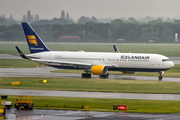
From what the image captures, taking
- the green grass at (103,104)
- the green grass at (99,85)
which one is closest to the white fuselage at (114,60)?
the green grass at (99,85)

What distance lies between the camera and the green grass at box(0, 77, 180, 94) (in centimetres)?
5059

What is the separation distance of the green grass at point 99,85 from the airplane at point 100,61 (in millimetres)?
6210

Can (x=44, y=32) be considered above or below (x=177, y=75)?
above

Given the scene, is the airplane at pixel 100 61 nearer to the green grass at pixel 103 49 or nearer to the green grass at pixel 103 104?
the green grass at pixel 103 104

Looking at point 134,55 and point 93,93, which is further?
point 134,55

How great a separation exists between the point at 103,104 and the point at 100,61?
2923cm

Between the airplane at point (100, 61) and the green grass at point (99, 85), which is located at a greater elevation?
the airplane at point (100, 61)

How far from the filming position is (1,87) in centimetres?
5219

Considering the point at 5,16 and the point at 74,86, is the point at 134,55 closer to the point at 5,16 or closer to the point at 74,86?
the point at 74,86

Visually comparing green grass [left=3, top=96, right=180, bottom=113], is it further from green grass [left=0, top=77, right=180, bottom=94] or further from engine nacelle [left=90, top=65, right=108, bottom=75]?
engine nacelle [left=90, top=65, right=108, bottom=75]

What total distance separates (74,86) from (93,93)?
22.5 feet

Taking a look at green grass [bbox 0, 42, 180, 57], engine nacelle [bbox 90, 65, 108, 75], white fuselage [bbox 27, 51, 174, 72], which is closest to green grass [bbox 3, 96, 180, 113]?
engine nacelle [bbox 90, 65, 108, 75]

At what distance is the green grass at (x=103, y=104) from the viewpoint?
118 ft

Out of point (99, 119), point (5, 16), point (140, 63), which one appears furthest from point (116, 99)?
point (5, 16)
